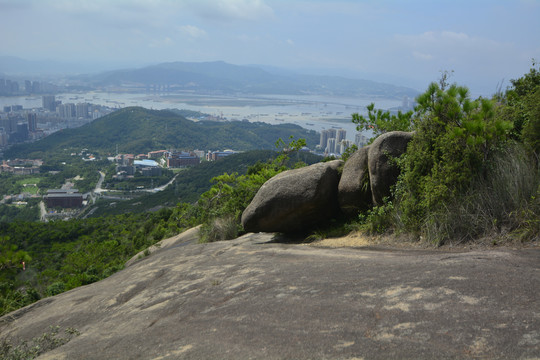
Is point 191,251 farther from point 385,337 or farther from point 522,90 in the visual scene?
point 522,90

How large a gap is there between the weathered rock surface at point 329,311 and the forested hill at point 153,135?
102 meters

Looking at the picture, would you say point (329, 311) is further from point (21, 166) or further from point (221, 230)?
point (21, 166)

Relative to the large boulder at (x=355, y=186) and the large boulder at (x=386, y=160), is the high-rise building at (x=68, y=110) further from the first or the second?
the large boulder at (x=386, y=160)

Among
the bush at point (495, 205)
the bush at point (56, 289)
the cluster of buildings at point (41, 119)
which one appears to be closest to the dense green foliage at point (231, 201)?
the bush at point (495, 205)

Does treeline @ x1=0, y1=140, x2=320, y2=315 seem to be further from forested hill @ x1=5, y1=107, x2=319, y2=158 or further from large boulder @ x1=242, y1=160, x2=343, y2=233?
forested hill @ x1=5, y1=107, x2=319, y2=158

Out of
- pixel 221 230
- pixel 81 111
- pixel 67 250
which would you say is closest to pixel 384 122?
pixel 221 230

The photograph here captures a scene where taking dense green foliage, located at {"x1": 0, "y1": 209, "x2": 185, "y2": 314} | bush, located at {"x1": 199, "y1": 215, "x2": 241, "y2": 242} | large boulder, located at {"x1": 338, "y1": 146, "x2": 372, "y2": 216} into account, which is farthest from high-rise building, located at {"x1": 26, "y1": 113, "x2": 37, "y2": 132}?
large boulder, located at {"x1": 338, "y1": 146, "x2": 372, "y2": 216}

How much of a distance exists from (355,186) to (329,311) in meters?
4.15

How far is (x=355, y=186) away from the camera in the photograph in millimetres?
7555

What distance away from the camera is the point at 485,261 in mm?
4184

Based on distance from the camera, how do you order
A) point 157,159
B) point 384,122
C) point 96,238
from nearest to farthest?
point 384,122, point 96,238, point 157,159

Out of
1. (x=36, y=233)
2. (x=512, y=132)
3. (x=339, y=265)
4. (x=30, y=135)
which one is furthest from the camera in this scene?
(x=30, y=135)

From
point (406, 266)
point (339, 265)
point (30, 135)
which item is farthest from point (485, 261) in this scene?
point (30, 135)

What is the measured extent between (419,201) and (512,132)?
182 cm
